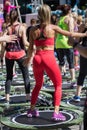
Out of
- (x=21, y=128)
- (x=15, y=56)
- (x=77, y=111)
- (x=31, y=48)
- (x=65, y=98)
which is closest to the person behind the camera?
(x=21, y=128)

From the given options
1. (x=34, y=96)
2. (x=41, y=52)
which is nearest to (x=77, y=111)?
(x=34, y=96)

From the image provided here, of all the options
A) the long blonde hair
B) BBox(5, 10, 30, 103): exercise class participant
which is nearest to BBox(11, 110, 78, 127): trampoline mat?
BBox(5, 10, 30, 103): exercise class participant

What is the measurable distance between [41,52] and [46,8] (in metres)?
0.63

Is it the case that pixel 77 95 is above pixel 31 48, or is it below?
below

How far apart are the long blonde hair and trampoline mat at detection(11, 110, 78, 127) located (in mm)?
1370

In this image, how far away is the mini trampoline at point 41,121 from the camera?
5.48 m

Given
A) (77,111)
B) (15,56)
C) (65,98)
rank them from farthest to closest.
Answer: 1. (65,98)
2. (15,56)
3. (77,111)

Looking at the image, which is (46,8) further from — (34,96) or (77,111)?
(77,111)

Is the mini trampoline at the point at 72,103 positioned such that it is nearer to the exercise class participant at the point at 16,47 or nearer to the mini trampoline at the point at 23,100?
the mini trampoline at the point at 23,100

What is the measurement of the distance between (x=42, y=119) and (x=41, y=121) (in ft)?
0.35

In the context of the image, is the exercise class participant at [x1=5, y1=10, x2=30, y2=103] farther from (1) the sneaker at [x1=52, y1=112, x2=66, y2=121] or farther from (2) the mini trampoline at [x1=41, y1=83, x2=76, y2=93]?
(1) the sneaker at [x1=52, y1=112, x2=66, y2=121]

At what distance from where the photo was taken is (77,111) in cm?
627

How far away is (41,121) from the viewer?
5.79 m

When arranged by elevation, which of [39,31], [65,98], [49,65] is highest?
[39,31]
